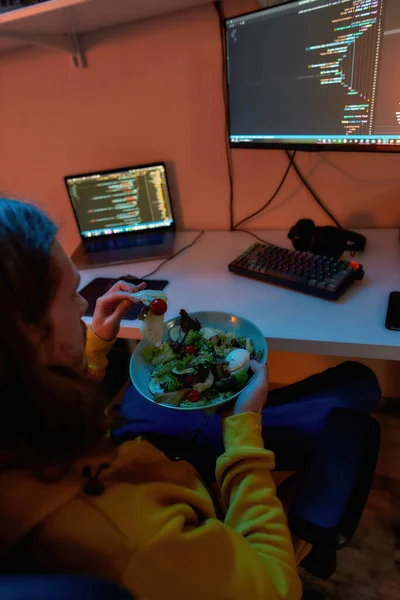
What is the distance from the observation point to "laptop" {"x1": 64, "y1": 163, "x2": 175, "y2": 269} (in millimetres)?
1356

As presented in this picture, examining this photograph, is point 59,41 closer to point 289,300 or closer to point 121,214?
point 121,214

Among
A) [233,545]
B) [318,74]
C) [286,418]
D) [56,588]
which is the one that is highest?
[318,74]

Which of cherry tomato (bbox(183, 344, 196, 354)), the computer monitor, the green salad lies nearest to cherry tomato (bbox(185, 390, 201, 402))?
the green salad

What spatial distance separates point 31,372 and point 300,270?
0.74 m

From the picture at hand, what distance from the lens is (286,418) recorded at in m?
0.98

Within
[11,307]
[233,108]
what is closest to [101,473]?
[11,307]

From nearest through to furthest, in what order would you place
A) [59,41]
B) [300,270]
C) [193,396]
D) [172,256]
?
[193,396] < [300,270] < [59,41] < [172,256]

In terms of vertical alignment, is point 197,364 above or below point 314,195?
below

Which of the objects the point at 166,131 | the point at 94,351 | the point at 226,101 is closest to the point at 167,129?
the point at 166,131

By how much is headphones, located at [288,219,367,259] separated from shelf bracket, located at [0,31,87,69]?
0.86 meters

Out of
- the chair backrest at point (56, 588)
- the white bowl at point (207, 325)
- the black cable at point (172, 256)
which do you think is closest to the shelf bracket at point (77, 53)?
the black cable at point (172, 256)

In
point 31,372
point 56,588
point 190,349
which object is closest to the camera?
point 56,588

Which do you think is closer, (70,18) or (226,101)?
(70,18)

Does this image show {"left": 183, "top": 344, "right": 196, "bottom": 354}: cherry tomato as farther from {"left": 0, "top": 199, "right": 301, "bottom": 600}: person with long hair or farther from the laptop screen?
the laptop screen
